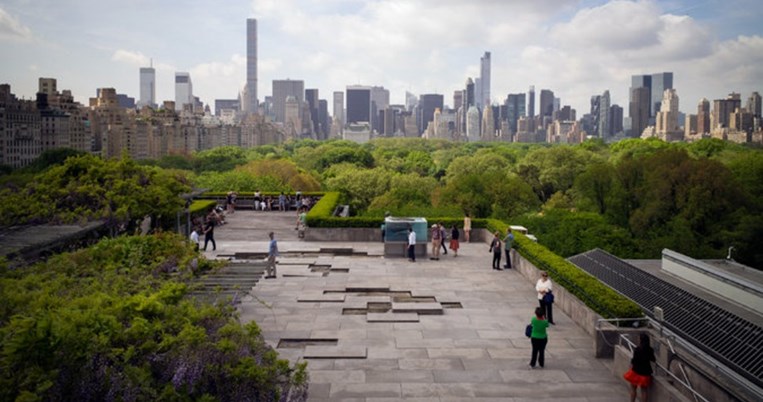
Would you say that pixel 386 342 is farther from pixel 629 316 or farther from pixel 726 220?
pixel 726 220

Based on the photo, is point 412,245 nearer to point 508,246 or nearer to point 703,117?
point 508,246

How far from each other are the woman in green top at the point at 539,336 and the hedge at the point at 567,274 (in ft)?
7.32

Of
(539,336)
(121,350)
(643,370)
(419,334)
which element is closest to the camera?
(121,350)

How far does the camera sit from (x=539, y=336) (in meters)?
11.6

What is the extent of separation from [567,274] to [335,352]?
6.91 m

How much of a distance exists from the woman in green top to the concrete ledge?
10.8ft

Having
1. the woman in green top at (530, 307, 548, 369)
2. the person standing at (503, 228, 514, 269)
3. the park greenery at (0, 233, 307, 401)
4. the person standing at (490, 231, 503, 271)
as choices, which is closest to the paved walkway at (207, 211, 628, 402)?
the woman in green top at (530, 307, 548, 369)

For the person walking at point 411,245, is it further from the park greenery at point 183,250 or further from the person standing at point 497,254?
the park greenery at point 183,250

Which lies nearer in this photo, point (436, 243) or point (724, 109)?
point (436, 243)

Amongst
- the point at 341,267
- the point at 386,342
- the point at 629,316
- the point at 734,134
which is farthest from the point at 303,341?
the point at 734,134

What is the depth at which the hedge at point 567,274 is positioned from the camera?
13.2 meters

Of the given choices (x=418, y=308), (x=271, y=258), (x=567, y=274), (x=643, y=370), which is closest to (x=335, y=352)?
(x=418, y=308)

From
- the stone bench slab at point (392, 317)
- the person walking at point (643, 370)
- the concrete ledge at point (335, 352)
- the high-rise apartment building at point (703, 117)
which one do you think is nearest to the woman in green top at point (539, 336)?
the person walking at point (643, 370)

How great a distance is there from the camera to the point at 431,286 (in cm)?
1880
